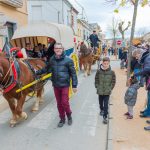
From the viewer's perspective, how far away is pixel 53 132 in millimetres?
5570

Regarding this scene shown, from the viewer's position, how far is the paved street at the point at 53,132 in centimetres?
491

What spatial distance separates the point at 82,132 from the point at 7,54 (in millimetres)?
2304

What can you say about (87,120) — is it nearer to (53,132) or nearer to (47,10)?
(53,132)

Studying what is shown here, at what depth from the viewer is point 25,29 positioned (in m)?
8.00

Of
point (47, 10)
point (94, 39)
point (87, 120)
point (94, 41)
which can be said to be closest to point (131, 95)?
point (87, 120)

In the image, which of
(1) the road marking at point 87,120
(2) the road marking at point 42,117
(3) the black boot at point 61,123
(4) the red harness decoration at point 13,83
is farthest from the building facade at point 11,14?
(3) the black boot at point 61,123

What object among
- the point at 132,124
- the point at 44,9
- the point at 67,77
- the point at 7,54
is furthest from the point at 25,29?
the point at 44,9

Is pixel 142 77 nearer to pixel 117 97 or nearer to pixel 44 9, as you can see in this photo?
pixel 117 97

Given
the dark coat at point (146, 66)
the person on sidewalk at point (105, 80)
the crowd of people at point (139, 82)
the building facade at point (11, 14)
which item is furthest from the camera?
the building facade at point (11, 14)

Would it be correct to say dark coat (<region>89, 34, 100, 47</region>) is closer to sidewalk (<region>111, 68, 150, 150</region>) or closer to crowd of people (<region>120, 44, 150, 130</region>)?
sidewalk (<region>111, 68, 150, 150</region>)

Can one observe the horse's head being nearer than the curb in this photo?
No

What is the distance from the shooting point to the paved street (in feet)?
16.1

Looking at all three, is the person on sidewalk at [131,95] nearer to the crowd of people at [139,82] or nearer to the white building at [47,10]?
the crowd of people at [139,82]

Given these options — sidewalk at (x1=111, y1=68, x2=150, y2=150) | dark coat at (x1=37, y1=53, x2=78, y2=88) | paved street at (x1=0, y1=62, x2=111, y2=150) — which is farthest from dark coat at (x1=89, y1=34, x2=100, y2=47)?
dark coat at (x1=37, y1=53, x2=78, y2=88)
